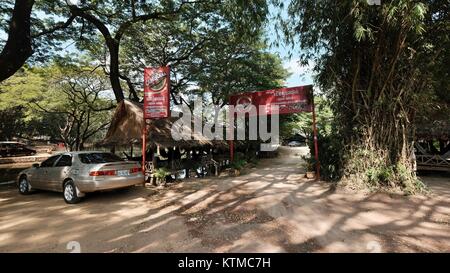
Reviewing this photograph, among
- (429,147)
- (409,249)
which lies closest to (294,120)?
(429,147)

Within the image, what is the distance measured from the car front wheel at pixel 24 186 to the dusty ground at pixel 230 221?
386mm

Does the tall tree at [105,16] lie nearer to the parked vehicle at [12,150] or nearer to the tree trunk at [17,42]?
the tree trunk at [17,42]

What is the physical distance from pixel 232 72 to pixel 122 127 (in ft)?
29.8

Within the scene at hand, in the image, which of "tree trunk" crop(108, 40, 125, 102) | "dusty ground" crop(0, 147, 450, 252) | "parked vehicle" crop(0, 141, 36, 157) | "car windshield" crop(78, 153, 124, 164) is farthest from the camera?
"parked vehicle" crop(0, 141, 36, 157)

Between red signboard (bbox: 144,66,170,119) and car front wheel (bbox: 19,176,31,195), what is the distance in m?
4.15

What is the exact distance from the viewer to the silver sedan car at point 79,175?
22.2ft

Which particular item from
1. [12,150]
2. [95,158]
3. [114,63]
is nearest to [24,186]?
[95,158]

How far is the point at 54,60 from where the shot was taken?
13.5m

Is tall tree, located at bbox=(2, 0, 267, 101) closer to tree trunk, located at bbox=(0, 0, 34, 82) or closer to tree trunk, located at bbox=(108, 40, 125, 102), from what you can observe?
tree trunk, located at bbox=(108, 40, 125, 102)

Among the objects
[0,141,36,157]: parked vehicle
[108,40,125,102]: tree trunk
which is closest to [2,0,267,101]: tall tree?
[108,40,125,102]: tree trunk

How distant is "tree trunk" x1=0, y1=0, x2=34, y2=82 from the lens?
773 cm

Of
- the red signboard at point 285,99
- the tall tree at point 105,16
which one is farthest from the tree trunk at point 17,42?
the red signboard at point 285,99

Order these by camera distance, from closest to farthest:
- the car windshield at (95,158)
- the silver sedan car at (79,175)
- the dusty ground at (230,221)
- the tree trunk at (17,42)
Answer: the dusty ground at (230,221) → the silver sedan car at (79,175) → the car windshield at (95,158) → the tree trunk at (17,42)
